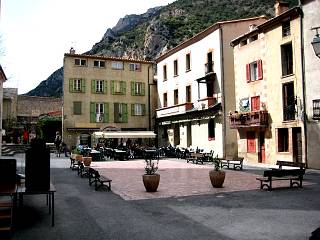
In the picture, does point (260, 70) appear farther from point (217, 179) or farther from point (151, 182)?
point (151, 182)

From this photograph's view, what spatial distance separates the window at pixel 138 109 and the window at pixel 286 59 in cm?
2095

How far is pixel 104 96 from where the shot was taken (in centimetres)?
3869

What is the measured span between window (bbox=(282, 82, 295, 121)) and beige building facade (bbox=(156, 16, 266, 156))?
5.91 m

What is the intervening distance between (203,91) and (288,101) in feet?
30.7

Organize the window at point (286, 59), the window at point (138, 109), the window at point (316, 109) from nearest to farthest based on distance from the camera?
the window at point (316, 109), the window at point (286, 59), the window at point (138, 109)

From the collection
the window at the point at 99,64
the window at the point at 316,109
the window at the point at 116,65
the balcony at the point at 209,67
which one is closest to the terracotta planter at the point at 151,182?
the window at the point at 316,109

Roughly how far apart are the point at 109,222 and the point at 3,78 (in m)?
21.7

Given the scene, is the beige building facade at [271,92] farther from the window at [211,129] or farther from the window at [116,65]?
the window at [116,65]

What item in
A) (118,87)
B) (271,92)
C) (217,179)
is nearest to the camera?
(217,179)

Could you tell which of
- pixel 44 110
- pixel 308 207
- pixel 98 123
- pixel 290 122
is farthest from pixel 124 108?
pixel 308 207

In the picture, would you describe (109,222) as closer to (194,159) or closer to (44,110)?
(194,159)

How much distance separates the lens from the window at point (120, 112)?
39.0 m

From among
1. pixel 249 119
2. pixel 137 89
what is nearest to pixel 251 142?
pixel 249 119

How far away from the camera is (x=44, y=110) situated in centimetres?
6184
